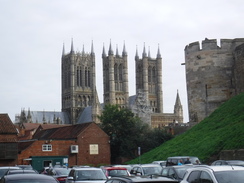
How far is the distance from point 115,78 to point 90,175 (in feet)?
424

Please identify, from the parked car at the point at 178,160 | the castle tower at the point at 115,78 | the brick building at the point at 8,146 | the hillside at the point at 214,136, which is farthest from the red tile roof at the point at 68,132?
the castle tower at the point at 115,78

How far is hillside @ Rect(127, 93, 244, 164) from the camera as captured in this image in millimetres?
27625

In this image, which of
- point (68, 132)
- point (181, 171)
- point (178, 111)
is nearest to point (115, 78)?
point (178, 111)

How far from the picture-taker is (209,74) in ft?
113

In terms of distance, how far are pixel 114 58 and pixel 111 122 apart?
88418 millimetres

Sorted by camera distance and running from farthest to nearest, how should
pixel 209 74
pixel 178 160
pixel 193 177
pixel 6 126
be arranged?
pixel 6 126 < pixel 209 74 < pixel 178 160 < pixel 193 177

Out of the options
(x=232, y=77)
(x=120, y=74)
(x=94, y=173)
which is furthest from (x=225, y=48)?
(x=120, y=74)

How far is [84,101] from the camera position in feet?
479

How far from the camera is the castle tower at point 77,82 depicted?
5674 inches

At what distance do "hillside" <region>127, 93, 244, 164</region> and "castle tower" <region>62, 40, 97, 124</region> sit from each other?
10876 centimetres

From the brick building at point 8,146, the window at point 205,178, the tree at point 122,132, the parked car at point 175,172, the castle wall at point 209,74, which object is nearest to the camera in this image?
the window at point 205,178

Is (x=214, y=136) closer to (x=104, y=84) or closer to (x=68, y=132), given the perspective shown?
(x=68, y=132)

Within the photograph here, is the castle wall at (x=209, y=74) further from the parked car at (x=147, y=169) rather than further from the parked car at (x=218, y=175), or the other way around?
the parked car at (x=218, y=175)

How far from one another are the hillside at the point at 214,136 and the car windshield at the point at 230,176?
15143 mm
